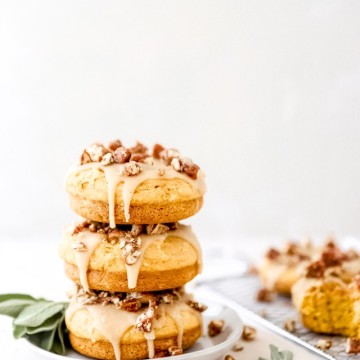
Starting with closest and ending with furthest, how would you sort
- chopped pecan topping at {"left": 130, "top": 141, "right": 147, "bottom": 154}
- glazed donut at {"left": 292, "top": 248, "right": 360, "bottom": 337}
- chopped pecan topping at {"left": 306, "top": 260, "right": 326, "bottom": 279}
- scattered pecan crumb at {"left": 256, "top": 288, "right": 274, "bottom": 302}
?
chopped pecan topping at {"left": 130, "top": 141, "right": 147, "bottom": 154} → glazed donut at {"left": 292, "top": 248, "right": 360, "bottom": 337} → chopped pecan topping at {"left": 306, "top": 260, "right": 326, "bottom": 279} → scattered pecan crumb at {"left": 256, "top": 288, "right": 274, "bottom": 302}

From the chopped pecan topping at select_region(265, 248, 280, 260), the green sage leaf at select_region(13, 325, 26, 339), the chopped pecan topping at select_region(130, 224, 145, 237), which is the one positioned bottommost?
the green sage leaf at select_region(13, 325, 26, 339)

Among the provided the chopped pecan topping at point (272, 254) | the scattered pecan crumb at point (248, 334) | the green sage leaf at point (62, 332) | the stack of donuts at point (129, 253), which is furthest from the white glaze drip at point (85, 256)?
the chopped pecan topping at point (272, 254)

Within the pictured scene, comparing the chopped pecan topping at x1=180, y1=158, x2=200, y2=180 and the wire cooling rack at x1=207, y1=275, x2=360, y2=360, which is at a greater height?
the chopped pecan topping at x1=180, y1=158, x2=200, y2=180

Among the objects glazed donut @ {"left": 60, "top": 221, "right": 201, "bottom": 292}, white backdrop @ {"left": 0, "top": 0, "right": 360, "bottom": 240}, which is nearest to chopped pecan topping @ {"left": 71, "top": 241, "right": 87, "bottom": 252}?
glazed donut @ {"left": 60, "top": 221, "right": 201, "bottom": 292}

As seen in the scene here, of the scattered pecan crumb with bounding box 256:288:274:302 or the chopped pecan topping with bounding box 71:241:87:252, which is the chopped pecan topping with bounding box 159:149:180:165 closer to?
the chopped pecan topping with bounding box 71:241:87:252

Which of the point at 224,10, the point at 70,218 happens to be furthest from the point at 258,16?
the point at 70,218

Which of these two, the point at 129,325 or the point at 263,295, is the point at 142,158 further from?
the point at 263,295

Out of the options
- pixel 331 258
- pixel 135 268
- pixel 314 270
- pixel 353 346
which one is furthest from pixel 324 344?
pixel 135 268

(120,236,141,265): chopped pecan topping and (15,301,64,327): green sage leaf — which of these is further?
(15,301,64,327): green sage leaf
